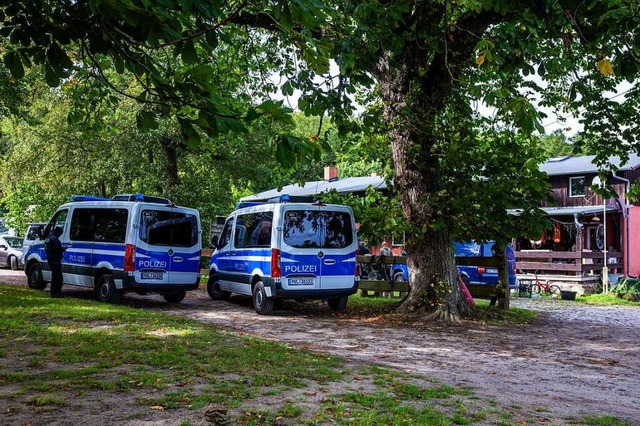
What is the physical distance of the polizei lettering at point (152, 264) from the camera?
13283 mm

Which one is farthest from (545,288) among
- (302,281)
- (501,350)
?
(501,350)

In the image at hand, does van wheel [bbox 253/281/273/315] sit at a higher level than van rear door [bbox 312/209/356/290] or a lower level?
lower

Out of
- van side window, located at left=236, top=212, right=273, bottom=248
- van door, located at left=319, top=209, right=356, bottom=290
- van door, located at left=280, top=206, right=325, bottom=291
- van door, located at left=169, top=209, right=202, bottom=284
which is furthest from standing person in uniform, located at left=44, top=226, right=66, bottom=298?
van door, located at left=319, top=209, right=356, bottom=290

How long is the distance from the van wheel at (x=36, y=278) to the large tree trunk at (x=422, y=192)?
9.65m

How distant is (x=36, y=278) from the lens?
53.5 feet

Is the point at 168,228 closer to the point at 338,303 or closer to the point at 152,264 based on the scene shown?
the point at 152,264

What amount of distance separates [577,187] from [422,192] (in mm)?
24774

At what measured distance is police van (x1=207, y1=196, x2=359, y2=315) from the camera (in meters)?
12.5

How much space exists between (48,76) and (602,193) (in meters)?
11.2

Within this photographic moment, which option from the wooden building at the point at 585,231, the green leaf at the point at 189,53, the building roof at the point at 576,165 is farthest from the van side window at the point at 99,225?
the building roof at the point at 576,165

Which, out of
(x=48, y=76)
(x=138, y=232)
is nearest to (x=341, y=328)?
(x=138, y=232)

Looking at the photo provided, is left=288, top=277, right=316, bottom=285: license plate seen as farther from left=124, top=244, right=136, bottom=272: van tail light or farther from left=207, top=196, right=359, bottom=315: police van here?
left=124, top=244, right=136, bottom=272: van tail light

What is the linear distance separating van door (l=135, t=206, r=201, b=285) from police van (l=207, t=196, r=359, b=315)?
1281mm

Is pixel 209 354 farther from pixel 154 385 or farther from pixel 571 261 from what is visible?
pixel 571 261
